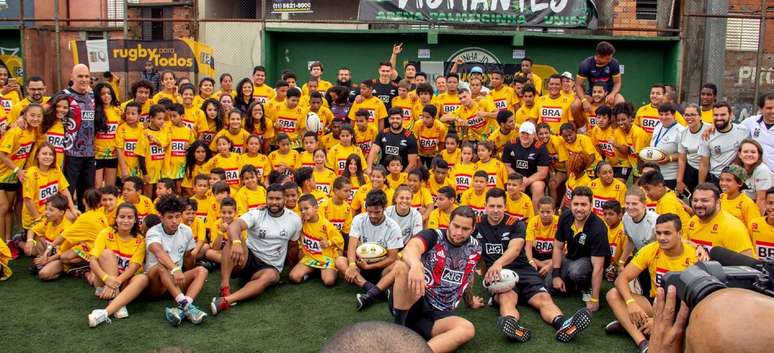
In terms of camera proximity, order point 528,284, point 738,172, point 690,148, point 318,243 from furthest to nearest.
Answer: point 690,148
point 318,243
point 738,172
point 528,284

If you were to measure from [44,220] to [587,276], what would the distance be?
18.3 feet

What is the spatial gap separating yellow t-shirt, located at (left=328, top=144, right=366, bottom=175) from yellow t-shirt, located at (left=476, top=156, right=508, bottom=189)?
1.56m

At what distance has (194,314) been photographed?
6.17 m

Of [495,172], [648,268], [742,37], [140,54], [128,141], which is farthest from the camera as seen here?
[742,37]

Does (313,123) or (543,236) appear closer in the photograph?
(543,236)

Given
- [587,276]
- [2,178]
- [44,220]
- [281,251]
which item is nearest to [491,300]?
[587,276]

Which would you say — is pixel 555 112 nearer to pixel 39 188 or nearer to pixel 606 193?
pixel 606 193

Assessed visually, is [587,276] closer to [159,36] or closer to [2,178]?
[2,178]

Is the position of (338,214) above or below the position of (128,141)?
below

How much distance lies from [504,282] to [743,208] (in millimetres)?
2401

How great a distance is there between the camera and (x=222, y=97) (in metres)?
10.2

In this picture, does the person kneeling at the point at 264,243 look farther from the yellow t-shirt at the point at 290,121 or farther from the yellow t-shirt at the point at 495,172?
the yellow t-shirt at the point at 290,121

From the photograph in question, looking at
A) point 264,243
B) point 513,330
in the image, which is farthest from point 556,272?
point 264,243

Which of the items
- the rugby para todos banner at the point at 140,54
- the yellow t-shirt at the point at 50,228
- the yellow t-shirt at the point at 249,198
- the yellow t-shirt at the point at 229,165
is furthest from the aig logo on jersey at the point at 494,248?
the rugby para todos banner at the point at 140,54
